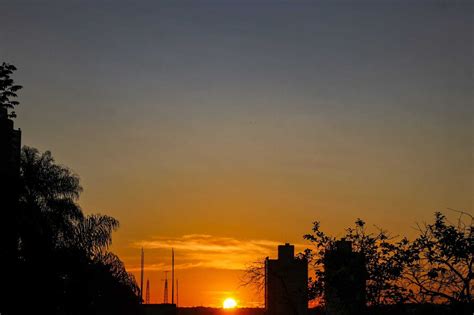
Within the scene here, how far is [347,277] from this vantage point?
29.8m

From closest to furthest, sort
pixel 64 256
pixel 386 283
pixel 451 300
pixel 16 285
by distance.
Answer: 1. pixel 451 300
2. pixel 386 283
3. pixel 16 285
4. pixel 64 256

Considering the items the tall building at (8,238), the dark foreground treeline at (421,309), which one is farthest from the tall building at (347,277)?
the tall building at (8,238)

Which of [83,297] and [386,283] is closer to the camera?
[386,283]

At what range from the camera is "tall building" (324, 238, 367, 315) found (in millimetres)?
29672

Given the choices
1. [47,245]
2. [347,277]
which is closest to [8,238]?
[47,245]

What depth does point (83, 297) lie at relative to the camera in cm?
4188

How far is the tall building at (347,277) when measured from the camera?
29.7m

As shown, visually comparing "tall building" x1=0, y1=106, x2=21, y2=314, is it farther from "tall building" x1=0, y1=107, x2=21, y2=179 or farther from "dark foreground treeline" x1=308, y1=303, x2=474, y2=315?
"dark foreground treeline" x1=308, y1=303, x2=474, y2=315

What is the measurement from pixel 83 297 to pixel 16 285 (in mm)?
5632

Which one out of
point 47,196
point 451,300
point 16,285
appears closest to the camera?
point 451,300

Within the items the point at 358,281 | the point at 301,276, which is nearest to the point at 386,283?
the point at 358,281

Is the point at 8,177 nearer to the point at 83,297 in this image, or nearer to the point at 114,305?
Answer: the point at 83,297

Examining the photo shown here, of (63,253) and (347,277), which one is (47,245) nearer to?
(63,253)

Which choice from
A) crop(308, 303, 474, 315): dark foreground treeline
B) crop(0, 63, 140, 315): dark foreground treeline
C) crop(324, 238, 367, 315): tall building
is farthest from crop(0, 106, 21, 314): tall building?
crop(308, 303, 474, 315): dark foreground treeline
